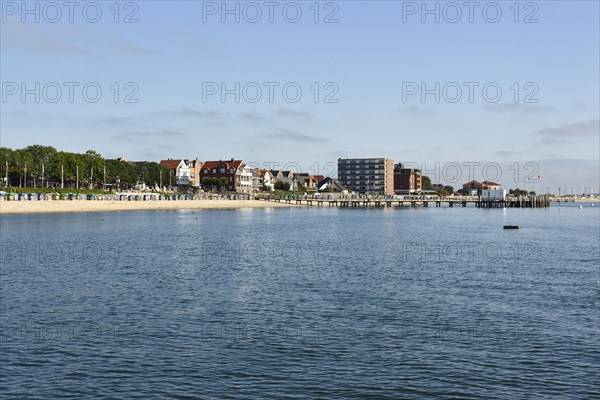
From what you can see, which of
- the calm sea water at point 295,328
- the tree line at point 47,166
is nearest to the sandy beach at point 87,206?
the tree line at point 47,166

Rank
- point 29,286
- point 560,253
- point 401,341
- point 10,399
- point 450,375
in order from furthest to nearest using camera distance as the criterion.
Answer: point 560,253
point 29,286
point 401,341
point 450,375
point 10,399

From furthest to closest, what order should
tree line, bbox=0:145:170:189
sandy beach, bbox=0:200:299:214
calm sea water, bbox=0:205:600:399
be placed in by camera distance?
tree line, bbox=0:145:170:189 → sandy beach, bbox=0:200:299:214 → calm sea water, bbox=0:205:600:399

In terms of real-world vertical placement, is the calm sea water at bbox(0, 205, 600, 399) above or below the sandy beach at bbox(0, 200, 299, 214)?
below

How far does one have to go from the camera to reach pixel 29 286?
36594 mm

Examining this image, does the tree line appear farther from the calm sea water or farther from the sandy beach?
the calm sea water

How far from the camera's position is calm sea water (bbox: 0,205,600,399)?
20.3 m

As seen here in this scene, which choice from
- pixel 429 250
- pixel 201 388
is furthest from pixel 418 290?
pixel 429 250

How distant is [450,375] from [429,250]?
44.1 metres

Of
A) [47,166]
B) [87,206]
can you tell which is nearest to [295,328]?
[87,206]

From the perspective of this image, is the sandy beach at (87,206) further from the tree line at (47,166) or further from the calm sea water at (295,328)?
the calm sea water at (295,328)

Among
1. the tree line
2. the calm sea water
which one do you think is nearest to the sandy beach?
the tree line

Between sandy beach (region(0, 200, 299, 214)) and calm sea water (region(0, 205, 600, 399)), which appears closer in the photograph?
calm sea water (region(0, 205, 600, 399))

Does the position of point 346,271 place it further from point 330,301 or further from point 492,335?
point 492,335

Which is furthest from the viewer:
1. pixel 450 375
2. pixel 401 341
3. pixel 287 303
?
pixel 287 303
